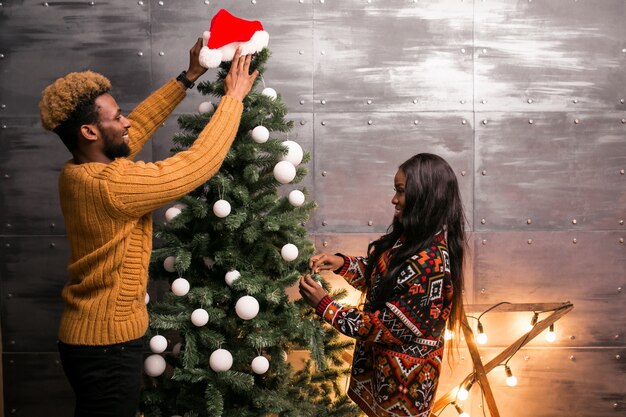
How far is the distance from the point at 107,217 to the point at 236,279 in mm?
545

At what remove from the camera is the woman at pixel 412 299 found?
2.09m

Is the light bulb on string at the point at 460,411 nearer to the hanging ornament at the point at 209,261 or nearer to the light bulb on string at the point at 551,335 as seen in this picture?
the light bulb on string at the point at 551,335

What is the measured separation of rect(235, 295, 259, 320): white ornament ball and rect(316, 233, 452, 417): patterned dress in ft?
0.83

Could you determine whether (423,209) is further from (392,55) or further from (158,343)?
(392,55)

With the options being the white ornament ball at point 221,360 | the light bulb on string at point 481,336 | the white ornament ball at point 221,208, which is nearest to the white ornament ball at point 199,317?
the white ornament ball at point 221,360

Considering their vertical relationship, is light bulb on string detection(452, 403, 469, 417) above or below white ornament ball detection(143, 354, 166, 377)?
below

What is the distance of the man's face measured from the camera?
189 cm

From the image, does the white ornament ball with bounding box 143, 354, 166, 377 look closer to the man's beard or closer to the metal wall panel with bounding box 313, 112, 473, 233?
the man's beard

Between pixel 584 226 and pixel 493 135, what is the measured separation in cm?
72

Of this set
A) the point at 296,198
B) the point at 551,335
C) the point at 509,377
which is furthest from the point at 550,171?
the point at 296,198

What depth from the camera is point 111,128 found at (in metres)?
1.91

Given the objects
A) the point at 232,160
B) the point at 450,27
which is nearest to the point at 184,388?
the point at 232,160

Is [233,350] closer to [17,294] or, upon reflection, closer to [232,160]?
[232,160]

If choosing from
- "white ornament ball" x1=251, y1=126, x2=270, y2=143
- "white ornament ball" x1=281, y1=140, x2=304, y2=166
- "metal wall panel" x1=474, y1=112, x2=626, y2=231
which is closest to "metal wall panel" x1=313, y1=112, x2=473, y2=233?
"metal wall panel" x1=474, y1=112, x2=626, y2=231
